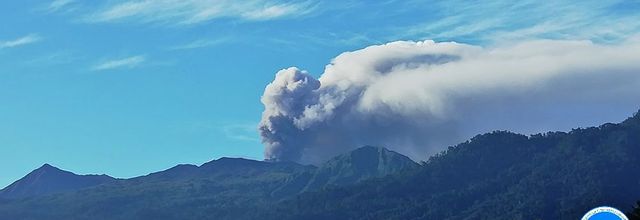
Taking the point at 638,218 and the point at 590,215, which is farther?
the point at 638,218

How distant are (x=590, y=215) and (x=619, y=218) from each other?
0.46 meters

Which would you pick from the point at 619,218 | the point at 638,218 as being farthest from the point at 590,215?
the point at 638,218

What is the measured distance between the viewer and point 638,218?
52.2 metres

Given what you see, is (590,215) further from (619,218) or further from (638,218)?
(638,218)

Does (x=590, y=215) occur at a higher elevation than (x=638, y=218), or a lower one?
lower

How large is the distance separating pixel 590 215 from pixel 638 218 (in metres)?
33.6

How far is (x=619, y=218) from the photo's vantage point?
19891 millimetres

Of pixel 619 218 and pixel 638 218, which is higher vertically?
pixel 638 218

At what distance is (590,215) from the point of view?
19891 millimetres

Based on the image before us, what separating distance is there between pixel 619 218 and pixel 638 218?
3349 cm

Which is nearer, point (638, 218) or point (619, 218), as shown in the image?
point (619, 218)
